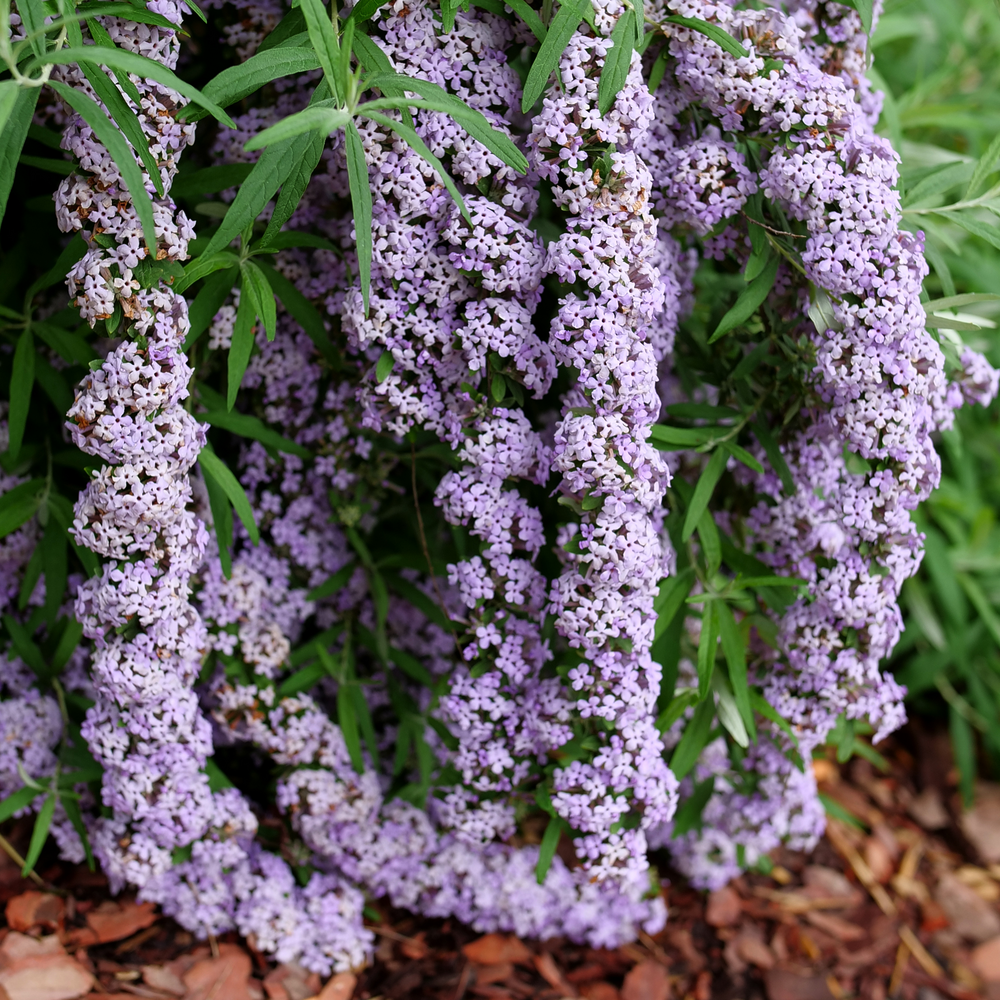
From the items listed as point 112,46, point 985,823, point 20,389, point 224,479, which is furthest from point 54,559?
point 985,823

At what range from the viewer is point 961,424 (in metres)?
3.90

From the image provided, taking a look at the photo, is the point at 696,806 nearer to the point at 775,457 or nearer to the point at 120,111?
the point at 775,457

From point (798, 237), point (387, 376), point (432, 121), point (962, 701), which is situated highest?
point (432, 121)

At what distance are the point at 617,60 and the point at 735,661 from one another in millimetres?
1291

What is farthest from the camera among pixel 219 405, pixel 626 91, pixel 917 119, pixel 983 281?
pixel 983 281

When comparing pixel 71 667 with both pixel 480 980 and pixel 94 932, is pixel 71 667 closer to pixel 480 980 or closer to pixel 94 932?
pixel 94 932

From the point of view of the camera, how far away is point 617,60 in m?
1.82

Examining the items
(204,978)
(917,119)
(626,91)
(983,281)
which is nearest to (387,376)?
(626,91)

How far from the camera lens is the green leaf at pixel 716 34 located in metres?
1.91

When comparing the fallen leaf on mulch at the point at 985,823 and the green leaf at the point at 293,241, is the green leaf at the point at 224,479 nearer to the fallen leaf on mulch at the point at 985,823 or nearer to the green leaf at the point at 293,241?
the green leaf at the point at 293,241

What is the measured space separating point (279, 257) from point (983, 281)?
264 cm

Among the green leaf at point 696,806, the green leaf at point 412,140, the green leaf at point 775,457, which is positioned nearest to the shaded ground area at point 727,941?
the green leaf at point 696,806

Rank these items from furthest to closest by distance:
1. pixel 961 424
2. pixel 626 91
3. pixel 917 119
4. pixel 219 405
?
pixel 961 424 → pixel 917 119 → pixel 219 405 → pixel 626 91

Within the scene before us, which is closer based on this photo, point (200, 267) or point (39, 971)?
point (200, 267)
